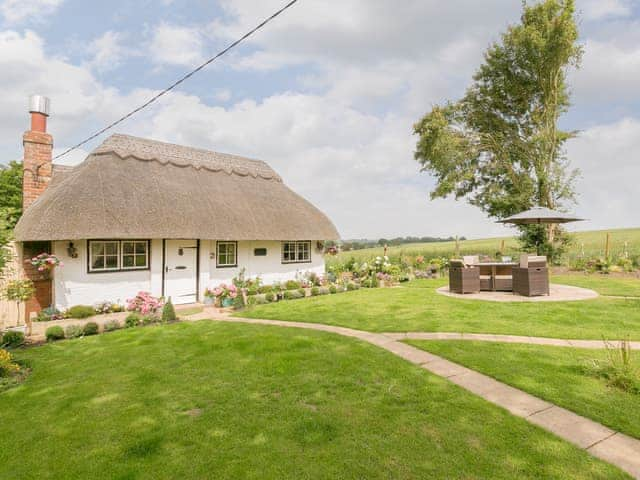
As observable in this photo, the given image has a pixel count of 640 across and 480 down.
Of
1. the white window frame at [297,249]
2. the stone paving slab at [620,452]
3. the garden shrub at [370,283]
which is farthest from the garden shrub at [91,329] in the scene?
the garden shrub at [370,283]

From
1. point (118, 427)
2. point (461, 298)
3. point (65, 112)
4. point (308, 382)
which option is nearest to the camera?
point (118, 427)

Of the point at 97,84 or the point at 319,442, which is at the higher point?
the point at 97,84

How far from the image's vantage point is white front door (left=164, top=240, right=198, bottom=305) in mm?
11367

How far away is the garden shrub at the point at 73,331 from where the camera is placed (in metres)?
7.43

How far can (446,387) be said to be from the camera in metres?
3.94

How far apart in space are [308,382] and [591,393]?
316cm

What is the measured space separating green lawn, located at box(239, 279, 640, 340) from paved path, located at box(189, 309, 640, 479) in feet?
6.25

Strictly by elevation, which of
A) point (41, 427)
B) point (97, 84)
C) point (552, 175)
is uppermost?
point (97, 84)

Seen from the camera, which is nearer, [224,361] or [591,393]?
[591,393]

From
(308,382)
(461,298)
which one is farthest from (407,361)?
(461,298)

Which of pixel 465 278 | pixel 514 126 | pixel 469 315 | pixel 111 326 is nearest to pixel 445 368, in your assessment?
pixel 469 315

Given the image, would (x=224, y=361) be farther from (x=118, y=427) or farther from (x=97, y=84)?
(x=97, y=84)

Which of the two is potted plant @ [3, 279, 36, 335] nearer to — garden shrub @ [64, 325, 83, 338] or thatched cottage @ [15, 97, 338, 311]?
garden shrub @ [64, 325, 83, 338]

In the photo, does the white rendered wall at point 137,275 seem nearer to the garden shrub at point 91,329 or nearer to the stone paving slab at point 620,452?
the garden shrub at point 91,329
